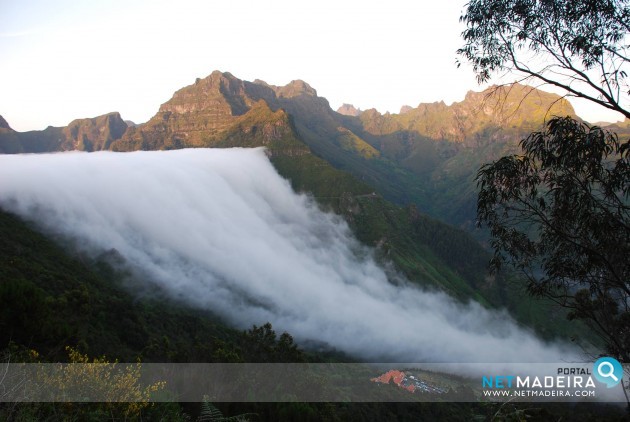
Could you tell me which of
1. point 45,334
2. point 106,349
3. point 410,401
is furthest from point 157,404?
point 410,401

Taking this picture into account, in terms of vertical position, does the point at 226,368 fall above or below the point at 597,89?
below

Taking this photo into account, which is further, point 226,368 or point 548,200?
point 226,368

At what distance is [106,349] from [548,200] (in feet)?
171

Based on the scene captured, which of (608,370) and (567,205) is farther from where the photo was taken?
(608,370)

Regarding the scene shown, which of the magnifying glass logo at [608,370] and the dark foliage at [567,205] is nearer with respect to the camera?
the dark foliage at [567,205]

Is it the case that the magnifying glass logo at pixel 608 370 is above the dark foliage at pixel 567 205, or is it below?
below

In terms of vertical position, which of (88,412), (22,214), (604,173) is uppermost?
(604,173)

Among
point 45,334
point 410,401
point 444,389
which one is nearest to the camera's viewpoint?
point 45,334

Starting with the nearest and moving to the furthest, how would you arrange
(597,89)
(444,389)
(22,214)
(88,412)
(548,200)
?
(88,412) → (597,89) → (548,200) → (22,214) → (444,389)

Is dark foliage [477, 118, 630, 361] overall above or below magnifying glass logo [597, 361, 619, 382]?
above

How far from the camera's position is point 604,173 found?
14.1 meters

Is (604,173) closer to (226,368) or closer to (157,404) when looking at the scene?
(157,404)

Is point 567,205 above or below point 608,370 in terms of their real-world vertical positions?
above

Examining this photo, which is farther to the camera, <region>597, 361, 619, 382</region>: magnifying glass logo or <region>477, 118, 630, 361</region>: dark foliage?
<region>597, 361, 619, 382</region>: magnifying glass logo
